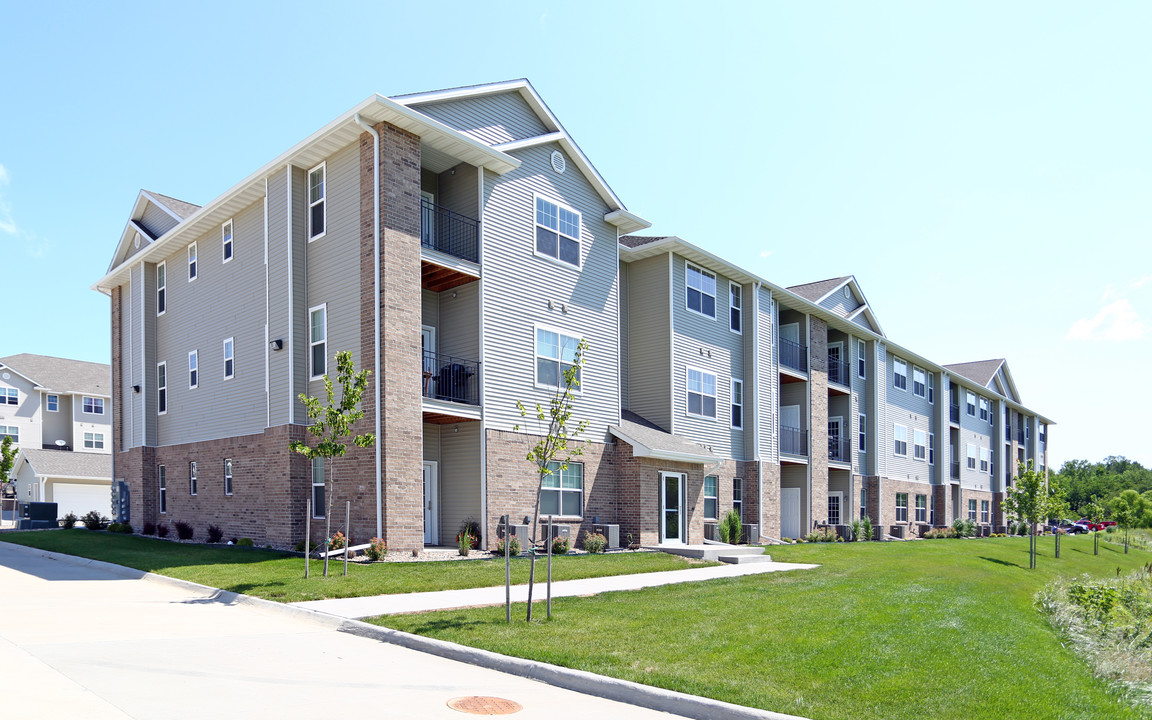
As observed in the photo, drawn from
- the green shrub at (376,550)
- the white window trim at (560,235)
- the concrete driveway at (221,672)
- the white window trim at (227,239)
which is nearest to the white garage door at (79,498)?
the white window trim at (227,239)

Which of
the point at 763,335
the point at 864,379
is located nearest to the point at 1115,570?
the point at 864,379

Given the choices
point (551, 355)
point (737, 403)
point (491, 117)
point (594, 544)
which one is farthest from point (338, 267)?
point (737, 403)

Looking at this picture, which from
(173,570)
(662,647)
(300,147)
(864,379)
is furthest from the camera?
(864,379)

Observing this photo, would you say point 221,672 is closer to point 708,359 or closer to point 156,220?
point 708,359

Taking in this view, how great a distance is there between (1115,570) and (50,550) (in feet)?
124

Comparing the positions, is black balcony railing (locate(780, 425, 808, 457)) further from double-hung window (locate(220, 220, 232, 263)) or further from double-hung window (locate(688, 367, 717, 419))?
double-hung window (locate(220, 220, 232, 263))

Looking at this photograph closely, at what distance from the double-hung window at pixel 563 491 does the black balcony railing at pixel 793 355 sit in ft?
42.5

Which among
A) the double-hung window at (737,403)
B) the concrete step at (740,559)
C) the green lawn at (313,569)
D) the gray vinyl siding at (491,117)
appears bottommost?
the concrete step at (740,559)

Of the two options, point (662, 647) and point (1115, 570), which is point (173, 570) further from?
point (1115, 570)

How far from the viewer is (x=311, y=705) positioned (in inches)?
260

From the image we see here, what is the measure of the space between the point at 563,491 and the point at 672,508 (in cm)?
436

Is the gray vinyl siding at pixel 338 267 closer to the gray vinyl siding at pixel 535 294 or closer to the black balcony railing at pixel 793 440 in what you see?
the gray vinyl siding at pixel 535 294

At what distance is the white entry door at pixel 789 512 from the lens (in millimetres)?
32750

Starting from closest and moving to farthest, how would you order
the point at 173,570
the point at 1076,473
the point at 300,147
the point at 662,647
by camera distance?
the point at 662,647
the point at 173,570
the point at 300,147
the point at 1076,473
